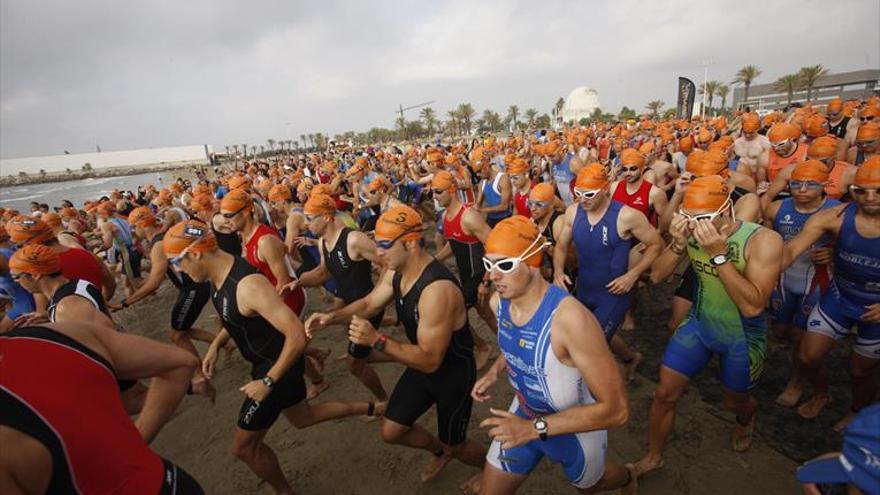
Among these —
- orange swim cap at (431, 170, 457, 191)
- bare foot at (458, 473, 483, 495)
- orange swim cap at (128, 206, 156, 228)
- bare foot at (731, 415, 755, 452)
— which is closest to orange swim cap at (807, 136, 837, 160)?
bare foot at (731, 415, 755, 452)

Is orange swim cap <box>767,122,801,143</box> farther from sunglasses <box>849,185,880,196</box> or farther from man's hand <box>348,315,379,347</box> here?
man's hand <box>348,315,379,347</box>

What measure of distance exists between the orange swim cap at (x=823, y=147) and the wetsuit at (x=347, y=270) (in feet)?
18.8

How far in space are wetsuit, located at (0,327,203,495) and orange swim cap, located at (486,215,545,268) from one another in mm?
1877

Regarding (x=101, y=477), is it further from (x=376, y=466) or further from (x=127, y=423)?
(x=376, y=466)

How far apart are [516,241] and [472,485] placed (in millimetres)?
2459

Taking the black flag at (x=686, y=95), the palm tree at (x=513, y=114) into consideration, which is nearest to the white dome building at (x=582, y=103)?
the palm tree at (x=513, y=114)

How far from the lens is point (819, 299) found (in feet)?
12.5

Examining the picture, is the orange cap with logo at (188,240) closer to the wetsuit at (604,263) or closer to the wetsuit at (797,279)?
the wetsuit at (604,263)

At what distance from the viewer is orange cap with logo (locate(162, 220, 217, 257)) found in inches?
130

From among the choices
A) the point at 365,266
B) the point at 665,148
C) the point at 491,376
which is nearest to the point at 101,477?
the point at 491,376

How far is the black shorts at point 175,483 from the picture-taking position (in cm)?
180

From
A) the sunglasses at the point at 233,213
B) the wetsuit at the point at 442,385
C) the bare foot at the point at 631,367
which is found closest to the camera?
the wetsuit at the point at 442,385

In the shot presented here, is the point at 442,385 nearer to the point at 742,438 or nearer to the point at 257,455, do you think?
the point at 257,455

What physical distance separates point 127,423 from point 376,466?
9.08 feet
